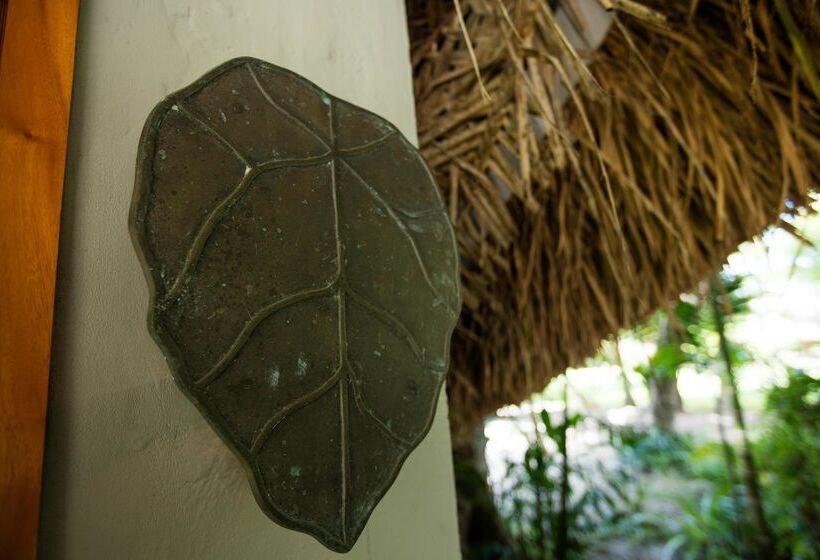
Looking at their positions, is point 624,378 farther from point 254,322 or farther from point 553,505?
point 553,505

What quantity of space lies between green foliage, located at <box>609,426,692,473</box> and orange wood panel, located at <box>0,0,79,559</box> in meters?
4.84

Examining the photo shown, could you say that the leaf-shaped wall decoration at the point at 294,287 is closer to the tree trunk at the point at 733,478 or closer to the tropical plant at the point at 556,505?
the tropical plant at the point at 556,505

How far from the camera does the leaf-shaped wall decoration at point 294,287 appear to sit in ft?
1.15

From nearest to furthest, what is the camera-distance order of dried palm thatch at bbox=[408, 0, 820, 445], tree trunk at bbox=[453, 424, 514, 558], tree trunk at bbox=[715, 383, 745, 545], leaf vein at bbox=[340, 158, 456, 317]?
1. leaf vein at bbox=[340, 158, 456, 317]
2. dried palm thatch at bbox=[408, 0, 820, 445]
3. tree trunk at bbox=[715, 383, 745, 545]
4. tree trunk at bbox=[453, 424, 514, 558]

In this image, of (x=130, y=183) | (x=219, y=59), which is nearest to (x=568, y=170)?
(x=219, y=59)

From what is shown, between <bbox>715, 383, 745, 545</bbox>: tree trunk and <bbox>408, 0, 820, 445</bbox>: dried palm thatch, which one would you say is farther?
<bbox>715, 383, 745, 545</bbox>: tree trunk

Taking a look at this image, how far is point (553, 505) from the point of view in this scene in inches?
125

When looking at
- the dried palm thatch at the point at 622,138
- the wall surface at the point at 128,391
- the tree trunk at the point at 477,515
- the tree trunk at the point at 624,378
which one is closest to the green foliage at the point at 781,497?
the tree trunk at the point at 477,515

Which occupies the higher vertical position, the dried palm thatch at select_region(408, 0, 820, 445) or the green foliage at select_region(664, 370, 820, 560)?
the dried palm thatch at select_region(408, 0, 820, 445)

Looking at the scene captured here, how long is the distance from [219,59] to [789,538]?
3326mm

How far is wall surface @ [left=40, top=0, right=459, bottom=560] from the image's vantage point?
38 cm

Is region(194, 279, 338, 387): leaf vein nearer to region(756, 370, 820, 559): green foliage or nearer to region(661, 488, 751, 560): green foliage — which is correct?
region(756, 370, 820, 559): green foliage

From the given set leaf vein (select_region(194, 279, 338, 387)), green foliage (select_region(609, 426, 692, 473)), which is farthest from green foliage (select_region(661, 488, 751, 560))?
leaf vein (select_region(194, 279, 338, 387))

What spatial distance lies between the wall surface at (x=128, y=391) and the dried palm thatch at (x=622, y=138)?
1.66ft
